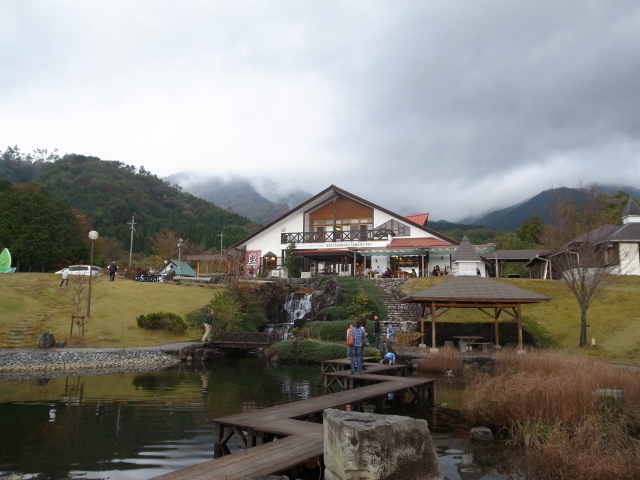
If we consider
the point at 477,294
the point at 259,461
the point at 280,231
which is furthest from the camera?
the point at 280,231

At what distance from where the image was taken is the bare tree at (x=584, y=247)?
2098 centimetres

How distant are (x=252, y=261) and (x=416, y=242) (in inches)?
573

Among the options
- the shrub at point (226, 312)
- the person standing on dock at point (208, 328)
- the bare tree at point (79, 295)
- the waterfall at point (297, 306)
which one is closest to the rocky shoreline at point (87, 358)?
the person standing on dock at point (208, 328)

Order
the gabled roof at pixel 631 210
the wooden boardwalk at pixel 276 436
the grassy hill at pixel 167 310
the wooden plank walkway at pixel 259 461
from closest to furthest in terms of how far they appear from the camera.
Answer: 1. the wooden plank walkway at pixel 259 461
2. the wooden boardwalk at pixel 276 436
3. the grassy hill at pixel 167 310
4. the gabled roof at pixel 631 210

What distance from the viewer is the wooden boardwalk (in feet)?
19.0

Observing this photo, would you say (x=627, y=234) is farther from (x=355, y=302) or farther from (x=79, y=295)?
(x=79, y=295)

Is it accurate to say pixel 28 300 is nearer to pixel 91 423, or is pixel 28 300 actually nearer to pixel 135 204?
pixel 91 423

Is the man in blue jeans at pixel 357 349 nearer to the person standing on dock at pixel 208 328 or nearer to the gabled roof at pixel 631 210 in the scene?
the person standing on dock at pixel 208 328

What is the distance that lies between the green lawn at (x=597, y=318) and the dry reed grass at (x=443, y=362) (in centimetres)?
600

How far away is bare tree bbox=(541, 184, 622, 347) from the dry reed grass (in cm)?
728

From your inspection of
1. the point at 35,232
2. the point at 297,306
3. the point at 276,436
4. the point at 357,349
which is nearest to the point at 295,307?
the point at 297,306

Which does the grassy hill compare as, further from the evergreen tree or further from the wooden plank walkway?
the wooden plank walkway

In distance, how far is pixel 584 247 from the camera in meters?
22.2

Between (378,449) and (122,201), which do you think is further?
(122,201)
